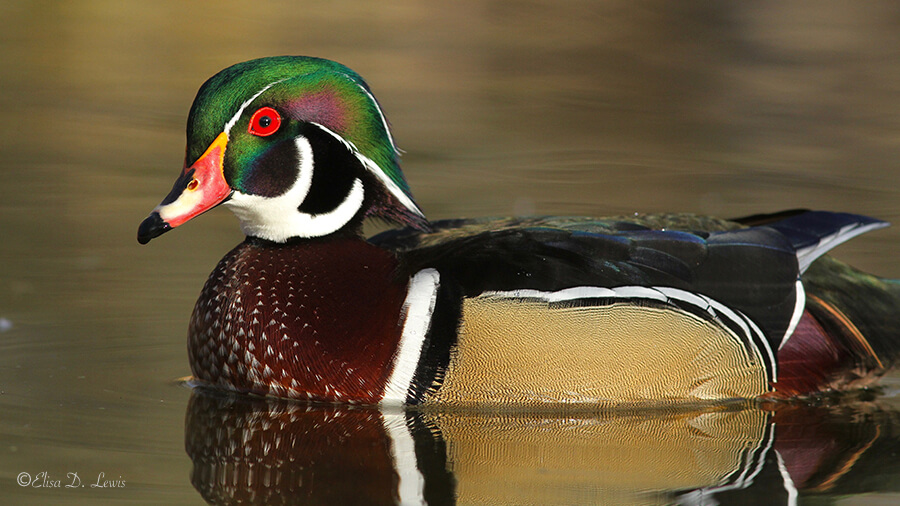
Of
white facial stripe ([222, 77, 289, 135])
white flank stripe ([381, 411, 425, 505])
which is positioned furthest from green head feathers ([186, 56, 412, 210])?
white flank stripe ([381, 411, 425, 505])

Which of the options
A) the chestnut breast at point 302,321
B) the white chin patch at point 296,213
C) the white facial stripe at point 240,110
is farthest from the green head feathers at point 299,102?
the chestnut breast at point 302,321

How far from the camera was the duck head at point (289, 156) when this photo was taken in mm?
4918

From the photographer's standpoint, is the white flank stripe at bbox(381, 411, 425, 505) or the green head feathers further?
the green head feathers

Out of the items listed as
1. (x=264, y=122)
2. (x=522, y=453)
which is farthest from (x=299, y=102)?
(x=522, y=453)

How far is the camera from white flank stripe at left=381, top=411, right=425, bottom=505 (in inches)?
163

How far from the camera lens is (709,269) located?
5051 mm

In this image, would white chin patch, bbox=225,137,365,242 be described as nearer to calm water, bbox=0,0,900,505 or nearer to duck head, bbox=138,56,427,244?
duck head, bbox=138,56,427,244

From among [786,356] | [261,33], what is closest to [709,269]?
[786,356]

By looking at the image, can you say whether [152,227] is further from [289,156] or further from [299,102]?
[299,102]

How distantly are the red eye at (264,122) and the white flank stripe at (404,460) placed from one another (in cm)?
119

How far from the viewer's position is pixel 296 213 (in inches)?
204

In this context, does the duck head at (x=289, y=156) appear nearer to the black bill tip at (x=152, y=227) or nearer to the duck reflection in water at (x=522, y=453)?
the black bill tip at (x=152, y=227)

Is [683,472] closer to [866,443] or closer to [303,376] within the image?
[866,443]

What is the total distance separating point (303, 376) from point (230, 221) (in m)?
2.82
